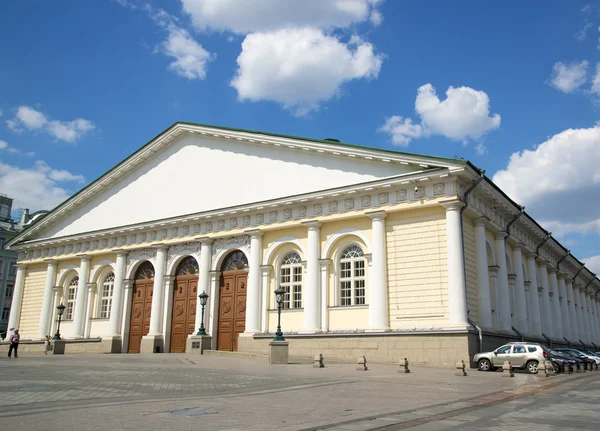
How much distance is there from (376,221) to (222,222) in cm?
972

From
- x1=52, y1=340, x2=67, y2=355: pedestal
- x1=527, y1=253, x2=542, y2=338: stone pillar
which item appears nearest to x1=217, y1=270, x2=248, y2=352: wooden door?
x1=52, y1=340, x2=67, y2=355: pedestal

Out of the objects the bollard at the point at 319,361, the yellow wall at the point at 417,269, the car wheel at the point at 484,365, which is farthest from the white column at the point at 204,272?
the car wheel at the point at 484,365

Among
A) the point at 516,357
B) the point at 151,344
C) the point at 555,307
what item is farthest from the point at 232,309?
the point at 555,307

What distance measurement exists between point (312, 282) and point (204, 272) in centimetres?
734

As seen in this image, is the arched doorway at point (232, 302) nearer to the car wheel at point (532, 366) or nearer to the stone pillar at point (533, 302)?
the car wheel at point (532, 366)

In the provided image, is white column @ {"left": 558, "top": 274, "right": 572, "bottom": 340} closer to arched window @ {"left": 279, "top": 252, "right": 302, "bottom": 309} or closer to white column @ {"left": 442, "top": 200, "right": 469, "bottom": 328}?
white column @ {"left": 442, "top": 200, "right": 469, "bottom": 328}

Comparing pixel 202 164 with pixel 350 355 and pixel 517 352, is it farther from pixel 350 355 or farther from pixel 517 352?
pixel 517 352

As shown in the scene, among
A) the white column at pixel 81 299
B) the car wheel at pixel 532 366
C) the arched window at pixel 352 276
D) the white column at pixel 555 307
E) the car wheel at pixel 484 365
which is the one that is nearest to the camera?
the car wheel at pixel 532 366

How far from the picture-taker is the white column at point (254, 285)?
29000 mm

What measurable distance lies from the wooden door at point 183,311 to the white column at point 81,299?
24.5 ft

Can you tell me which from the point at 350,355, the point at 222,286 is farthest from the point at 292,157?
the point at 350,355

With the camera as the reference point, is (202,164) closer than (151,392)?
No

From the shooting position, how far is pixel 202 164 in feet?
109

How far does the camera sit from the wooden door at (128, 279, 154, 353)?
1331 inches
